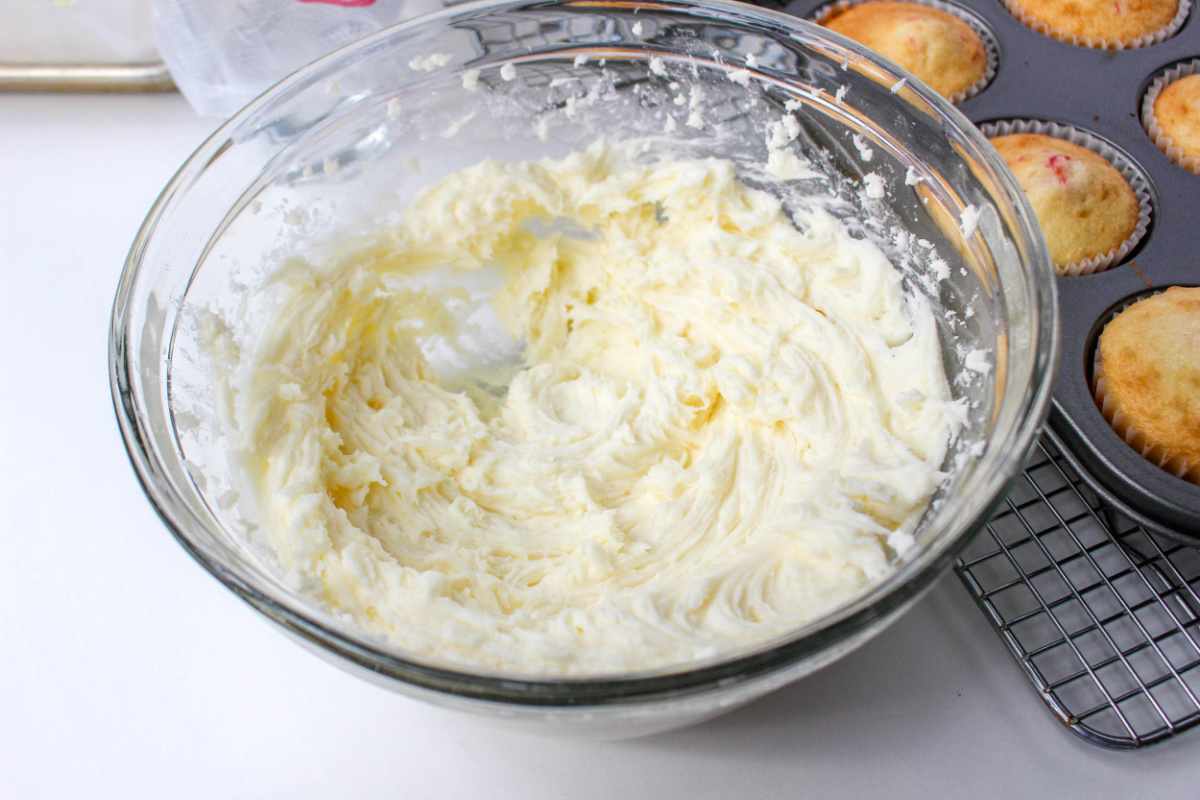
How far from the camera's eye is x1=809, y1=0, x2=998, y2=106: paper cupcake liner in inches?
70.3

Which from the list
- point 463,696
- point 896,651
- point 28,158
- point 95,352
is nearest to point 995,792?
point 896,651

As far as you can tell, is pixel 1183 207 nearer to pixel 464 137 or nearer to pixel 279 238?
pixel 464 137

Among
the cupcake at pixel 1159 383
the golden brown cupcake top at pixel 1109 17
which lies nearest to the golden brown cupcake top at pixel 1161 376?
the cupcake at pixel 1159 383

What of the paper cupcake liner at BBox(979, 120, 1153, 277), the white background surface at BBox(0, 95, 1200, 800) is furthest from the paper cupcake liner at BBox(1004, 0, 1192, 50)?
the white background surface at BBox(0, 95, 1200, 800)

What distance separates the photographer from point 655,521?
4.22 ft

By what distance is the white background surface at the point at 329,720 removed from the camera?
1.22 metres

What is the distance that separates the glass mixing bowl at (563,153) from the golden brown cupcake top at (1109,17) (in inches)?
33.1

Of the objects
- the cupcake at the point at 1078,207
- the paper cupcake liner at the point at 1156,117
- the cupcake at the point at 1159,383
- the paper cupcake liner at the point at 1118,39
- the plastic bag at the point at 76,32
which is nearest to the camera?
the cupcake at the point at 1159,383

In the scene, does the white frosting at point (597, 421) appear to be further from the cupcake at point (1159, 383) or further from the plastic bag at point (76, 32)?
the plastic bag at point (76, 32)

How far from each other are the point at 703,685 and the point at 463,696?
244 millimetres

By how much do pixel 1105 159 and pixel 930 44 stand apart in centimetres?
43

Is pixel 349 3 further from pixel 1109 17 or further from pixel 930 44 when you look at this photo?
pixel 1109 17

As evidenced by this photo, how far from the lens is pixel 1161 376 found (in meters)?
1.39

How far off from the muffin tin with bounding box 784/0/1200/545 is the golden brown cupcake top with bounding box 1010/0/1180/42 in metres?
0.06
